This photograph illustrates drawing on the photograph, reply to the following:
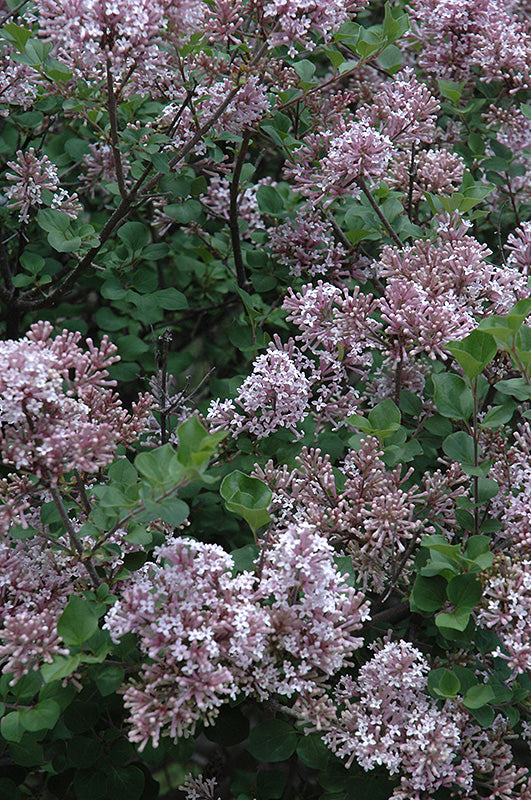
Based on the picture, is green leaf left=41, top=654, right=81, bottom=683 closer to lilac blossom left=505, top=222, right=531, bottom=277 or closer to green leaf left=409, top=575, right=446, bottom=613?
green leaf left=409, top=575, right=446, bottom=613

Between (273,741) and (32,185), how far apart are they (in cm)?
147

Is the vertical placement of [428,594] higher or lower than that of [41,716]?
higher

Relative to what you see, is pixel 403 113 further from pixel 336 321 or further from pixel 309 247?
pixel 336 321

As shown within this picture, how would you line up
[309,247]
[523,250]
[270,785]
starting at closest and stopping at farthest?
[270,785] < [523,250] < [309,247]

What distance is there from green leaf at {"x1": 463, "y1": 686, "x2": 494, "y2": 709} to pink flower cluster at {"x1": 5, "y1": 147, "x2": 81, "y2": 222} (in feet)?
4.86

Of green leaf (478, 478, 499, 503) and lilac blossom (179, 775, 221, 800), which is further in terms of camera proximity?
lilac blossom (179, 775, 221, 800)

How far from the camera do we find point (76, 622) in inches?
55.4

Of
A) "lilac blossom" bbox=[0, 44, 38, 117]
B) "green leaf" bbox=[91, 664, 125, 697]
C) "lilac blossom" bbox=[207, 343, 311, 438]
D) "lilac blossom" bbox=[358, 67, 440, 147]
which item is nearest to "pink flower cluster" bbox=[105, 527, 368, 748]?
"green leaf" bbox=[91, 664, 125, 697]

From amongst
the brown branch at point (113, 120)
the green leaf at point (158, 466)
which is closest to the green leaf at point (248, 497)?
the green leaf at point (158, 466)

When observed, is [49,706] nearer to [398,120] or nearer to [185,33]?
[185,33]

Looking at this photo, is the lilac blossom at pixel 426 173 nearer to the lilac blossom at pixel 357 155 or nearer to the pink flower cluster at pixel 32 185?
the lilac blossom at pixel 357 155

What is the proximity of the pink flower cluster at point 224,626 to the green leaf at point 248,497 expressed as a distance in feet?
0.36

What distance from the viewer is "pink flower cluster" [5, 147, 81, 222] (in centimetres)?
208

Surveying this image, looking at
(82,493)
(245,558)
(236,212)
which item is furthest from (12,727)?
(236,212)
